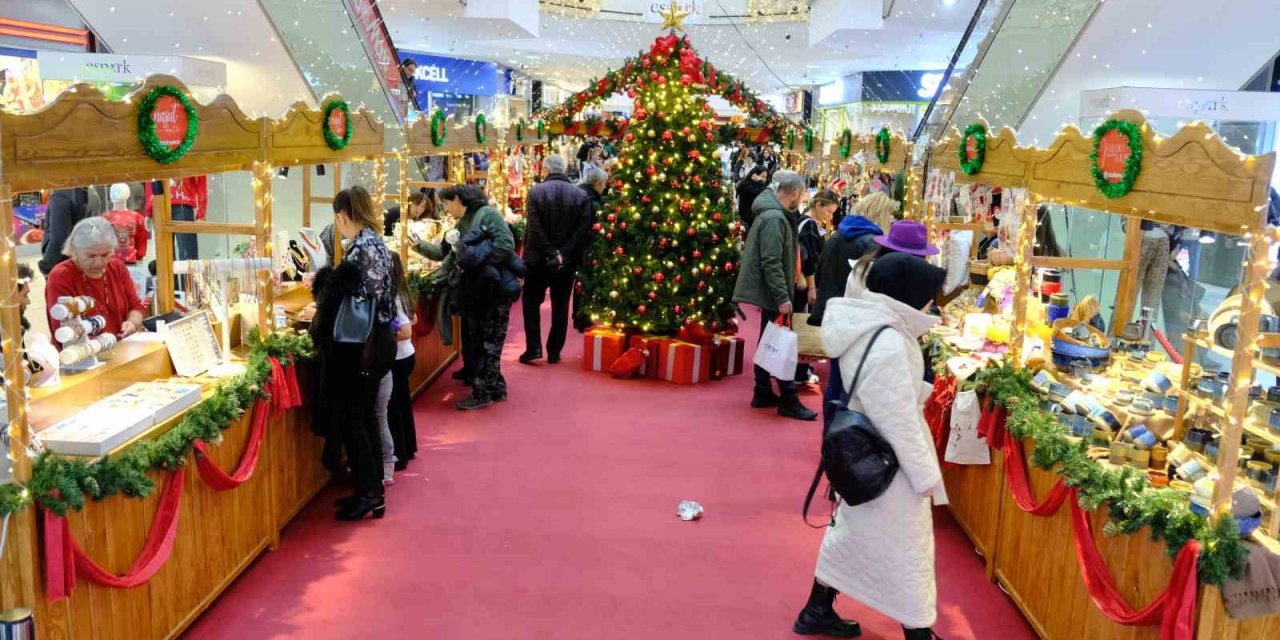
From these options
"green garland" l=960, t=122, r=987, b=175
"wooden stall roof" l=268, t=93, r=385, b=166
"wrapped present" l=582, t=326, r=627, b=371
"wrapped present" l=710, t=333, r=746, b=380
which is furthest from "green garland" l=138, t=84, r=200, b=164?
"wrapped present" l=710, t=333, r=746, b=380

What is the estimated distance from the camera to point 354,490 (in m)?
4.74

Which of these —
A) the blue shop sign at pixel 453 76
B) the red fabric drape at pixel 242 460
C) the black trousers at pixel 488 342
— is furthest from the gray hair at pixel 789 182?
the blue shop sign at pixel 453 76

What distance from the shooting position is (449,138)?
7.87 m

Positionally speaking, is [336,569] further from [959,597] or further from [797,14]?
[797,14]

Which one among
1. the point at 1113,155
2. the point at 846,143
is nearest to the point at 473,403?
the point at 846,143

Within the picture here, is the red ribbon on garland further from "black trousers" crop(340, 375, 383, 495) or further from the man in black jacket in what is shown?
the man in black jacket

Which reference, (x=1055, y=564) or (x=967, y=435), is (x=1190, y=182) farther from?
(x=967, y=435)

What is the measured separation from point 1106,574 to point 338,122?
13.3ft

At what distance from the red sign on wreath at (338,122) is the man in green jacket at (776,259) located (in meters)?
2.67

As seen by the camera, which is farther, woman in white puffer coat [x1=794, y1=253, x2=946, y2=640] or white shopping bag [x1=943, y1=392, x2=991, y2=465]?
white shopping bag [x1=943, y1=392, x2=991, y2=465]

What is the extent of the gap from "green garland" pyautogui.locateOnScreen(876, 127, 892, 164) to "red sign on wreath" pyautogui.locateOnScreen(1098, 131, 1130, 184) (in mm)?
3636

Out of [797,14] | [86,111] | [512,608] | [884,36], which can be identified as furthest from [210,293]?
[797,14]

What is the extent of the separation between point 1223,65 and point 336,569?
755 centimetres

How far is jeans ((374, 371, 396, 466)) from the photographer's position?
4.65 metres
